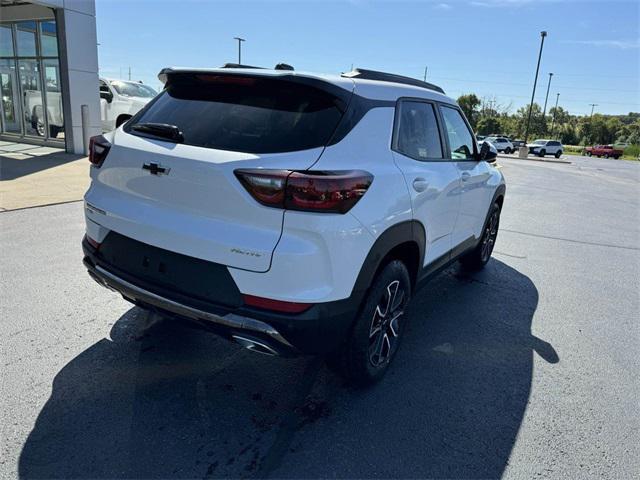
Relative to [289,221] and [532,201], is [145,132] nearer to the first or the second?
[289,221]

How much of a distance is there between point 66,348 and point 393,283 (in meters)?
2.18

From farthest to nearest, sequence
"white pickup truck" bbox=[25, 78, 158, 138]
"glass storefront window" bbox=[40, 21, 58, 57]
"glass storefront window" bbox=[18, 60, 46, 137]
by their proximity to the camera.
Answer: "glass storefront window" bbox=[18, 60, 46, 137]
"white pickup truck" bbox=[25, 78, 158, 138]
"glass storefront window" bbox=[40, 21, 58, 57]

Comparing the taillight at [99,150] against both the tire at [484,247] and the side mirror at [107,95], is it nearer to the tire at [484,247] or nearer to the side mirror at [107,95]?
the tire at [484,247]

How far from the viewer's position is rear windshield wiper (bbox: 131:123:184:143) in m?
2.55

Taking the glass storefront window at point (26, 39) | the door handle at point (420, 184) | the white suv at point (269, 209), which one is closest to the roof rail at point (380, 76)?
the white suv at point (269, 209)

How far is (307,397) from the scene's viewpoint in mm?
2832

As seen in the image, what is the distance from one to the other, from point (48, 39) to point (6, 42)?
6.65 ft

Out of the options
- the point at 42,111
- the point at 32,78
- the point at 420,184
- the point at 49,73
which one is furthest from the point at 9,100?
the point at 420,184

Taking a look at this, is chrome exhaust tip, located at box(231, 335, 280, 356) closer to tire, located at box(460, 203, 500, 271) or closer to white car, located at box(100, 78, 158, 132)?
tire, located at box(460, 203, 500, 271)

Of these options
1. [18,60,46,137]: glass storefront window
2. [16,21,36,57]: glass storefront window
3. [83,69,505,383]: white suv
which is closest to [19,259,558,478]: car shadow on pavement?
[83,69,505,383]: white suv

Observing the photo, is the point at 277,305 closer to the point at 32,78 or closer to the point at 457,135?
the point at 457,135

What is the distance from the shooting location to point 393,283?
116 inches

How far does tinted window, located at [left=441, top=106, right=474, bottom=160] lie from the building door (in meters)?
15.0

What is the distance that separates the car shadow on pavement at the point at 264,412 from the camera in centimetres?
228
